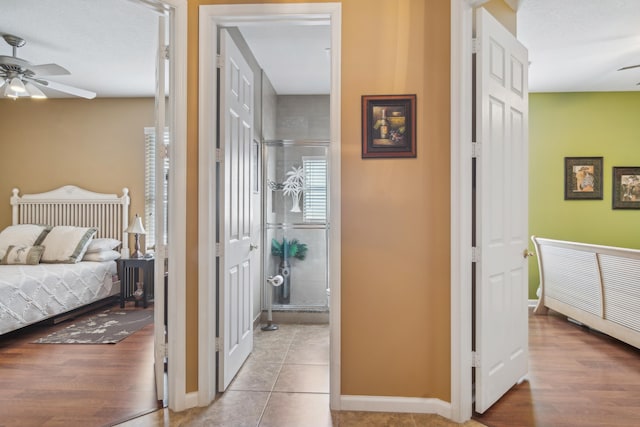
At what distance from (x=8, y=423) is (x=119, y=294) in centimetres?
317

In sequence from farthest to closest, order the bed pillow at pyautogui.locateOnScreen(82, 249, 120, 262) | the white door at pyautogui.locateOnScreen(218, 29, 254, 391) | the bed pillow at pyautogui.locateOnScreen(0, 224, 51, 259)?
the bed pillow at pyautogui.locateOnScreen(82, 249, 120, 262), the bed pillow at pyautogui.locateOnScreen(0, 224, 51, 259), the white door at pyautogui.locateOnScreen(218, 29, 254, 391)

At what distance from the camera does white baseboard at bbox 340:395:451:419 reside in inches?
93.1

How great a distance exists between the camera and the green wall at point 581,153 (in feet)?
16.9

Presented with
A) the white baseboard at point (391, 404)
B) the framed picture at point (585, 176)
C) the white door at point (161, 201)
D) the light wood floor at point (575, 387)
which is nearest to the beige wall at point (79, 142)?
the white door at point (161, 201)

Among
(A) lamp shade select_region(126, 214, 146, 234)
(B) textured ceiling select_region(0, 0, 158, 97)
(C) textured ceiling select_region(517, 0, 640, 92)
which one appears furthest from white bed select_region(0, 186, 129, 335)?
(C) textured ceiling select_region(517, 0, 640, 92)

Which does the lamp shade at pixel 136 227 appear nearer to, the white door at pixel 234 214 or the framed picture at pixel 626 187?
the white door at pixel 234 214

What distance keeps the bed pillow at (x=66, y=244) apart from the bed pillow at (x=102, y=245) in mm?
75

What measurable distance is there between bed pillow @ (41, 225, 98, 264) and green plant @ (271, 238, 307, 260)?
95.8 inches

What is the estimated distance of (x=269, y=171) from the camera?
449cm

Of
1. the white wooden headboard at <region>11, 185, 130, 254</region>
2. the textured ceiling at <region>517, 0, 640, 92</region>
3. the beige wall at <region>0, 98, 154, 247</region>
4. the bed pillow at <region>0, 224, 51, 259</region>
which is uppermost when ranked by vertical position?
the textured ceiling at <region>517, 0, 640, 92</region>

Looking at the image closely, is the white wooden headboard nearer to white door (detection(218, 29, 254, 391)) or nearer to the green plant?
the green plant

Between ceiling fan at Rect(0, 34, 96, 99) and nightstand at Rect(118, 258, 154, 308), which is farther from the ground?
ceiling fan at Rect(0, 34, 96, 99)

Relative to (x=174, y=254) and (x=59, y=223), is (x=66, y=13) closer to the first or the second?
(x=174, y=254)

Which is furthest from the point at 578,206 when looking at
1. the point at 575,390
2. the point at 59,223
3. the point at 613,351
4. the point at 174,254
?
the point at 59,223
